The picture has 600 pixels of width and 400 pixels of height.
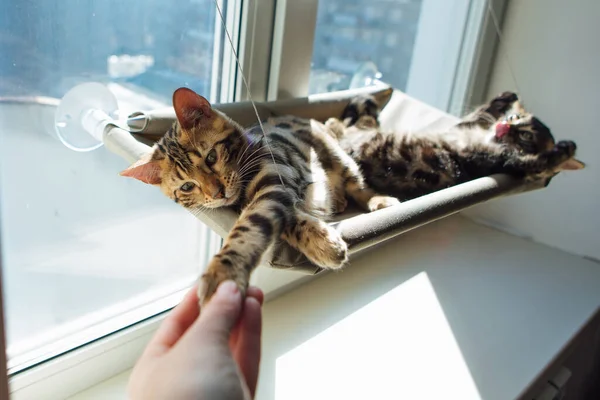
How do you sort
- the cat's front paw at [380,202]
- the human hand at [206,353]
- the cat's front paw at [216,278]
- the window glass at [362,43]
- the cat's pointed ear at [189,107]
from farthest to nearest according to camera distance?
the window glass at [362,43]
the cat's front paw at [380,202]
the cat's pointed ear at [189,107]
the cat's front paw at [216,278]
the human hand at [206,353]

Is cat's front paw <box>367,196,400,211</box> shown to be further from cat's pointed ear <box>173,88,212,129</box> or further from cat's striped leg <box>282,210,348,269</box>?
cat's pointed ear <box>173,88,212,129</box>

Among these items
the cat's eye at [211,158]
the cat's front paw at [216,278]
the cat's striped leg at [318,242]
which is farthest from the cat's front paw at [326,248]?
the cat's eye at [211,158]

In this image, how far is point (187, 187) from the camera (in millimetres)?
1031

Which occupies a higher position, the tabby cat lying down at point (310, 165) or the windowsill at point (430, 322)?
the tabby cat lying down at point (310, 165)

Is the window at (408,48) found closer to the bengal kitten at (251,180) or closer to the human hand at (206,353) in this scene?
the bengal kitten at (251,180)

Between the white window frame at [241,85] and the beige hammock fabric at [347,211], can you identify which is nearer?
the beige hammock fabric at [347,211]

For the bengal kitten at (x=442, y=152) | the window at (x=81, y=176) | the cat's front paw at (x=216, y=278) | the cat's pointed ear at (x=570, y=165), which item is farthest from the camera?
the cat's pointed ear at (x=570, y=165)

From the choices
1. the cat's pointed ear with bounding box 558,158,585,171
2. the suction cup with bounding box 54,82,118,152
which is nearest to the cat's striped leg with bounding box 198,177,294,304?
the suction cup with bounding box 54,82,118,152

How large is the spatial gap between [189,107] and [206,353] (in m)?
0.61

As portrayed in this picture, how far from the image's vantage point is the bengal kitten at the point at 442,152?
142cm

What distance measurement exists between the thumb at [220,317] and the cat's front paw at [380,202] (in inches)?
27.2

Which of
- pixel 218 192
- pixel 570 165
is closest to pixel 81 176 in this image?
pixel 218 192

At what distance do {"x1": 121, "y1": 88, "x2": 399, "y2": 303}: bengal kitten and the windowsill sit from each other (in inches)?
17.0

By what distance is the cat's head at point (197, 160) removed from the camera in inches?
38.7
